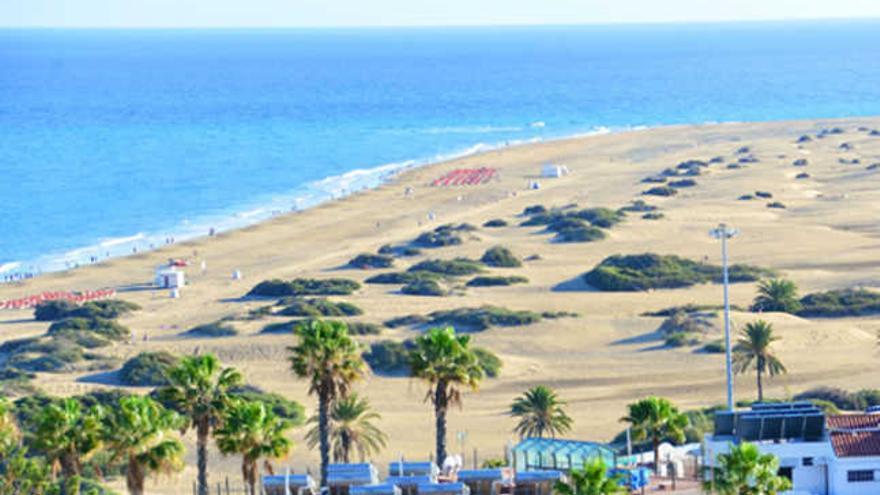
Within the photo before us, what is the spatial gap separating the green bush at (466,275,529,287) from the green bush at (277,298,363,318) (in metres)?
8.10

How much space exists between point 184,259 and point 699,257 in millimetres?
29611

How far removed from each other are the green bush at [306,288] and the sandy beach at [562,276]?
4.27ft

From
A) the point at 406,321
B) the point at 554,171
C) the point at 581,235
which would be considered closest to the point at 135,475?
the point at 406,321

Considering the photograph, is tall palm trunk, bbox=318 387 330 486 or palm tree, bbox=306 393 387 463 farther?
palm tree, bbox=306 393 387 463

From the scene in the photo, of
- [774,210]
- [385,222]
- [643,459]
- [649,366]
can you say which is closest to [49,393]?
[649,366]

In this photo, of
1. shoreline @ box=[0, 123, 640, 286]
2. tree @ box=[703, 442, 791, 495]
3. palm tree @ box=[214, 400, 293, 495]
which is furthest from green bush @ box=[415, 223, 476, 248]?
tree @ box=[703, 442, 791, 495]

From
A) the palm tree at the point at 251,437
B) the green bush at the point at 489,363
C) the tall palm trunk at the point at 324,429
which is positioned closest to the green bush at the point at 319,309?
the green bush at the point at 489,363

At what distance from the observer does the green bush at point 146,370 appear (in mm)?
55375

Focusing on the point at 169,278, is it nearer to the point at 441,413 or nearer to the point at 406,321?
the point at 406,321

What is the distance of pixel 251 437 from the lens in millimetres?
31469

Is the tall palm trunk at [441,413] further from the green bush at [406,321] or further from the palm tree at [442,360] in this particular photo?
the green bush at [406,321]

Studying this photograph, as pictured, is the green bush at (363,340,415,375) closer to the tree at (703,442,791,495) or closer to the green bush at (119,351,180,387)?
the green bush at (119,351,180,387)

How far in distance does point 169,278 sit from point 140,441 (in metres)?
48.9

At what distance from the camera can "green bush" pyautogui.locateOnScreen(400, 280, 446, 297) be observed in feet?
234
